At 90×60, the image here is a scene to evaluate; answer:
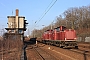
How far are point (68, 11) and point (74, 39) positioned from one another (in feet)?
274

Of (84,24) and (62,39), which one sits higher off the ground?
(84,24)

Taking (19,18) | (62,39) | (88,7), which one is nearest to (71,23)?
(88,7)

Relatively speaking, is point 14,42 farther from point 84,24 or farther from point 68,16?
point 68,16

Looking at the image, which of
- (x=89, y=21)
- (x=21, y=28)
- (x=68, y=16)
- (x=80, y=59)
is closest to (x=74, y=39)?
(x=80, y=59)

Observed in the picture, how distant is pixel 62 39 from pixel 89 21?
63309 millimetres

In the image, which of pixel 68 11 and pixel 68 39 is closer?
pixel 68 39

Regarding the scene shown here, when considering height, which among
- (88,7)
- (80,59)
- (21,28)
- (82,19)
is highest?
(88,7)

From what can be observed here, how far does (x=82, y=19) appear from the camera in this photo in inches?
3935

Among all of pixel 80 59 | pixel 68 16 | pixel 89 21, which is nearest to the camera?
→ pixel 80 59

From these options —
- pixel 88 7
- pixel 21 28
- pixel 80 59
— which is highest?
pixel 88 7

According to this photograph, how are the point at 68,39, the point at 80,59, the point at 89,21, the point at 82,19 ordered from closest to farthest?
the point at 80,59 < the point at 68,39 < the point at 89,21 < the point at 82,19

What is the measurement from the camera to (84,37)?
6438cm

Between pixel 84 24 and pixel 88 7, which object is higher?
pixel 88 7

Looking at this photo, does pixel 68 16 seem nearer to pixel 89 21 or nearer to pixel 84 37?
pixel 89 21
